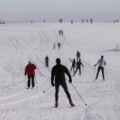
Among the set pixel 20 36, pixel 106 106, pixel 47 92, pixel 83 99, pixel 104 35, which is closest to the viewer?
pixel 106 106

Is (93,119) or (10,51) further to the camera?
(10,51)

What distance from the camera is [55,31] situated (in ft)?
232

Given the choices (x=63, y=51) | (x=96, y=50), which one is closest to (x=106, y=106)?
(x=63, y=51)

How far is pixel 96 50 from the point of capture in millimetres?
51500

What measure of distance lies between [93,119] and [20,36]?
5466 cm

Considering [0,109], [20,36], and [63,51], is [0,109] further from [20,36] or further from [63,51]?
[20,36]

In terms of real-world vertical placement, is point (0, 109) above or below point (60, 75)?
below

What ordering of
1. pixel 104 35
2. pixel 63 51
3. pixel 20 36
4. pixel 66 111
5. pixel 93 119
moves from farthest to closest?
1. pixel 104 35
2. pixel 20 36
3. pixel 63 51
4. pixel 66 111
5. pixel 93 119

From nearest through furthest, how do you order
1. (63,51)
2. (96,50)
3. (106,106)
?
(106,106)
(63,51)
(96,50)

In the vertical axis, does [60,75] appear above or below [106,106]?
above

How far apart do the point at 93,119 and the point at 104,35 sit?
196 ft

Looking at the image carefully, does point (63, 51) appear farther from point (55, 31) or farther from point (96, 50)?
point (55, 31)

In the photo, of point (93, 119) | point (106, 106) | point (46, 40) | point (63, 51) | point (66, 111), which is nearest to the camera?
point (93, 119)

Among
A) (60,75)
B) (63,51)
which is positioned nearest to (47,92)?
(60,75)
